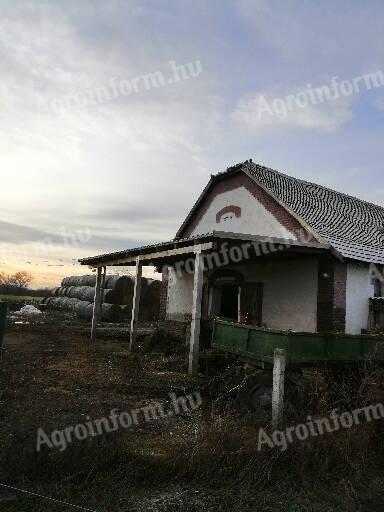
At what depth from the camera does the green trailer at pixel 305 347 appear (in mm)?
5848

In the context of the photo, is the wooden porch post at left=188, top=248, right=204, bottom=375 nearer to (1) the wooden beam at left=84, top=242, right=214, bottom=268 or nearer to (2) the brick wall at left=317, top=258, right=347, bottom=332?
(1) the wooden beam at left=84, top=242, right=214, bottom=268

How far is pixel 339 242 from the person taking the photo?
12.2 m

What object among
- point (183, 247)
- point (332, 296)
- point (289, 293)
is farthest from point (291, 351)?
point (289, 293)

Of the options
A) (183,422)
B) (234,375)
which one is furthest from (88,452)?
(234,375)

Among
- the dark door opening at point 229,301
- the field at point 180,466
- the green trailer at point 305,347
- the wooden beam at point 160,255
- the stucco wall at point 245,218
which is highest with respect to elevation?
the stucco wall at point 245,218

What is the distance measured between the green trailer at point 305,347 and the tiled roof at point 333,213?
5.43 meters

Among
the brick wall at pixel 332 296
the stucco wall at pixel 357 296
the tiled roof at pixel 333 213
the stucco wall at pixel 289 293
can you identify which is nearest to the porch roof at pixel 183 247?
the brick wall at pixel 332 296

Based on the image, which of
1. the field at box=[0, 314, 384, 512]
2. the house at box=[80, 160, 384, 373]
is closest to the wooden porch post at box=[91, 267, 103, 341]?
the house at box=[80, 160, 384, 373]

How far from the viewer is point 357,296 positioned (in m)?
12.3

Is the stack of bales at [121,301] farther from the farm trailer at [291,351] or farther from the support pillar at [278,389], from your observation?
the support pillar at [278,389]

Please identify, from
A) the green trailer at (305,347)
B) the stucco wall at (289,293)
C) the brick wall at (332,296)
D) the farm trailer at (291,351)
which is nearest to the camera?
the farm trailer at (291,351)

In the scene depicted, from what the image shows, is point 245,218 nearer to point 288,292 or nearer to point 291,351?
point 288,292

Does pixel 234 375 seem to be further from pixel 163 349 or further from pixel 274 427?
pixel 163 349

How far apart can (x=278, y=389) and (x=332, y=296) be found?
6796 mm
